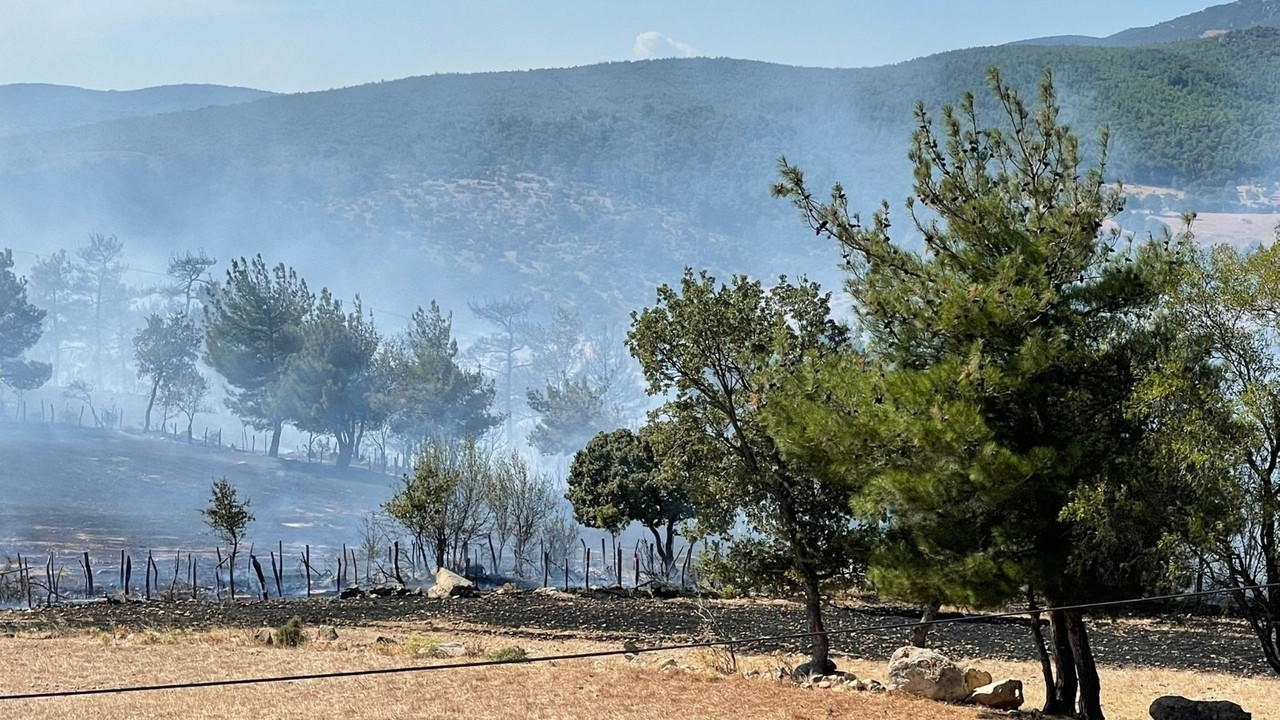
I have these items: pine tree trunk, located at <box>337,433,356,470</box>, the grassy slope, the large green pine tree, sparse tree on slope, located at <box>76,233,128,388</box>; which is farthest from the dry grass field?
sparse tree on slope, located at <box>76,233,128,388</box>

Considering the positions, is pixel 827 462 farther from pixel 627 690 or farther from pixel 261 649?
pixel 261 649

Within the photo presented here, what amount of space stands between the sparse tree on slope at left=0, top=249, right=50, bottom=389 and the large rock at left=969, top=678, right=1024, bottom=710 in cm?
9531

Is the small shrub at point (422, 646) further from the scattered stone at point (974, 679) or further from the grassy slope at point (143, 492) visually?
the grassy slope at point (143, 492)

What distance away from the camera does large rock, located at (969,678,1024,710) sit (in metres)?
19.2

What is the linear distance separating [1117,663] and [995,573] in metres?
12.5

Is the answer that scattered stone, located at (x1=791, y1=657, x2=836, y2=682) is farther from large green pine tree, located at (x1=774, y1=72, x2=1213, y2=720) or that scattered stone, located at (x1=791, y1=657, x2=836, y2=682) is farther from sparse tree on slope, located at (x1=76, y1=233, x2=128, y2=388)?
sparse tree on slope, located at (x1=76, y1=233, x2=128, y2=388)

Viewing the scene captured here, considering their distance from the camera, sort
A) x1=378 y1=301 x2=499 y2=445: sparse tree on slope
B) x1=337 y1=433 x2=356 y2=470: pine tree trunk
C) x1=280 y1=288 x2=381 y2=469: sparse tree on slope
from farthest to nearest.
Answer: x1=337 y1=433 x2=356 y2=470: pine tree trunk, x1=378 y1=301 x2=499 y2=445: sparse tree on slope, x1=280 y1=288 x2=381 y2=469: sparse tree on slope

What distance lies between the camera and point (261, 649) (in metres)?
25.1

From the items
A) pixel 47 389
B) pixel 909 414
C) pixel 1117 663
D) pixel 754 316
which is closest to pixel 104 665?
pixel 754 316

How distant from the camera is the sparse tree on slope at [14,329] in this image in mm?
100000

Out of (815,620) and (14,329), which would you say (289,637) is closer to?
(815,620)

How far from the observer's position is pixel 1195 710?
17.1 m

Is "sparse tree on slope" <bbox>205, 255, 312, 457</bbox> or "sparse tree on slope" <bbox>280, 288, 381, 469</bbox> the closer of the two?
"sparse tree on slope" <bbox>280, 288, 381, 469</bbox>

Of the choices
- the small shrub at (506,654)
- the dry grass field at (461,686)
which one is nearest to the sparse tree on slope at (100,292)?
the dry grass field at (461,686)
